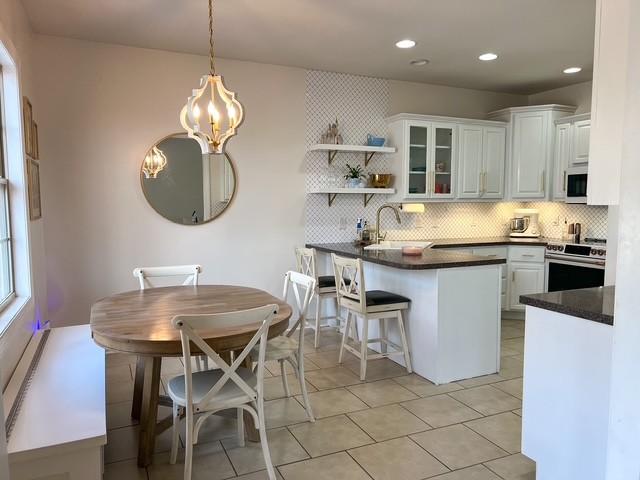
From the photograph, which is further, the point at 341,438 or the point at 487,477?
the point at 341,438

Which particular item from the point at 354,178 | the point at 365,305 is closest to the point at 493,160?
the point at 354,178

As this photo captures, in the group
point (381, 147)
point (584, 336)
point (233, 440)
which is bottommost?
point (233, 440)

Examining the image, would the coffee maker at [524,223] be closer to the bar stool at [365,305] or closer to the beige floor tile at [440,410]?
the bar stool at [365,305]

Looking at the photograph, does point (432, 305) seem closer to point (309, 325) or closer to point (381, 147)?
point (309, 325)

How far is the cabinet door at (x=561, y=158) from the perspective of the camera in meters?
5.08

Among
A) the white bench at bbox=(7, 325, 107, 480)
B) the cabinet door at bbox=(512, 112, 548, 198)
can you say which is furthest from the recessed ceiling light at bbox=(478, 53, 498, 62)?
the white bench at bbox=(7, 325, 107, 480)

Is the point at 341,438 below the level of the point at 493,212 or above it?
below

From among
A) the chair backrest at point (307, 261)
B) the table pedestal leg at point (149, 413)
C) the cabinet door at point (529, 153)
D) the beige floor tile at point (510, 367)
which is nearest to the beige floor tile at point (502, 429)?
the beige floor tile at point (510, 367)

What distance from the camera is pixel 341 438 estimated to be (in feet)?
8.70

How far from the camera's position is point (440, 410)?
3.02 metres

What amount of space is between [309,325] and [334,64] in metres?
2.55

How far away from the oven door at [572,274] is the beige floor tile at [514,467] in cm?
268

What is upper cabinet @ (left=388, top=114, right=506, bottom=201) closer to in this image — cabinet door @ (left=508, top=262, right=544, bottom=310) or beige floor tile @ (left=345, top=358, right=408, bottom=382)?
cabinet door @ (left=508, top=262, right=544, bottom=310)

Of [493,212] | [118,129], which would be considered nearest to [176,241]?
[118,129]
